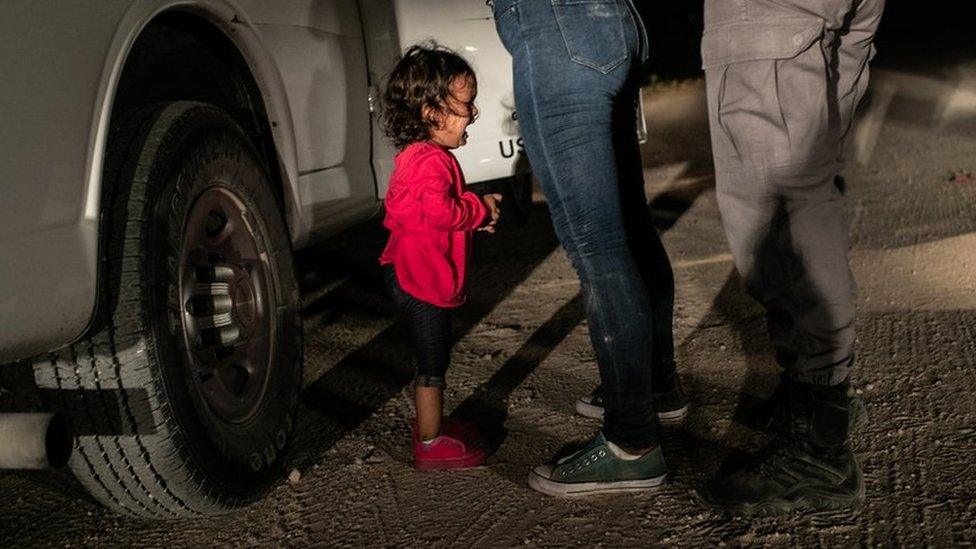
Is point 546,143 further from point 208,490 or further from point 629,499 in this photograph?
point 208,490

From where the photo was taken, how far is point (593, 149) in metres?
2.11

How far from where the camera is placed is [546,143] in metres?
2.13

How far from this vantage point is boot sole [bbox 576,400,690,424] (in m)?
2.70

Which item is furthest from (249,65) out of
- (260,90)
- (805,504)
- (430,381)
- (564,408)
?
(805,504)

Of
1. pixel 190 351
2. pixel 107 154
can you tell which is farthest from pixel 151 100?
pixel 190 351

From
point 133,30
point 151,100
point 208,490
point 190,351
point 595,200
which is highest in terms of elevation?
point 133,30

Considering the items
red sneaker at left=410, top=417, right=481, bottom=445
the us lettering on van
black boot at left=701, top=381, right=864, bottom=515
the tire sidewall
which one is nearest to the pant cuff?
red sneaker at left=410, top=417, right=481, bottom=445

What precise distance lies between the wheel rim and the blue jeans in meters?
0.84

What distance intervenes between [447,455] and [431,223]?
2.06 ft

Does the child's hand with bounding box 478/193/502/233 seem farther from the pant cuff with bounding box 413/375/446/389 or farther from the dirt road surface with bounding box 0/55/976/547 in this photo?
the dirt road surface with bounding box 0/55/976/547

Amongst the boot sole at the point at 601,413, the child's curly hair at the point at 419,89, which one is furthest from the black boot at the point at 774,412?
the child's curly hair at the point at 419,89

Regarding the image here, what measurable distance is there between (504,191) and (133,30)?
295 cm

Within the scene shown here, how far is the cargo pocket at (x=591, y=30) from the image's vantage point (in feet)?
6.72

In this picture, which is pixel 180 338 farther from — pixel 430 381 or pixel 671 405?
pixel 671 405
